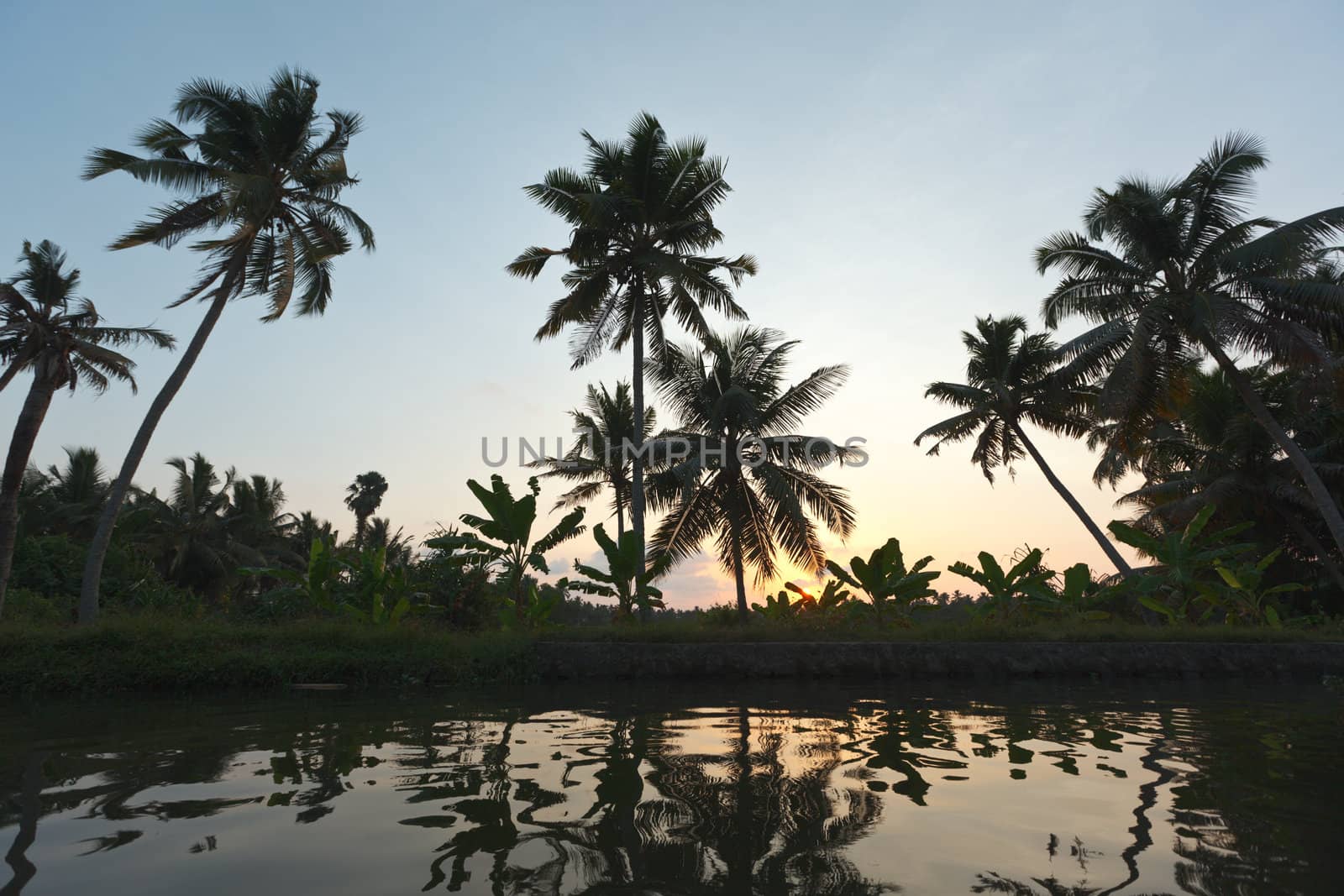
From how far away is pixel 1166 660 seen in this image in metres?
11.7

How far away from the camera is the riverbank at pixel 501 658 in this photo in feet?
33.8

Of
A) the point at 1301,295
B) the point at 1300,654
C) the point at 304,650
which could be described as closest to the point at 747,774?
the point at 304,650

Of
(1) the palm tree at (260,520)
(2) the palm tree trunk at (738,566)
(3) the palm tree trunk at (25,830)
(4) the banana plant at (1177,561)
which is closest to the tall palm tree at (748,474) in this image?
(2) the palm tree trunk at (738,566)

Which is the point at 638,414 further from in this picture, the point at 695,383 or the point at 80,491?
the point at 80,491

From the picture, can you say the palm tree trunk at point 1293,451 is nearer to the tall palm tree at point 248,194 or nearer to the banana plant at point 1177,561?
the banana plant at point 1177,561

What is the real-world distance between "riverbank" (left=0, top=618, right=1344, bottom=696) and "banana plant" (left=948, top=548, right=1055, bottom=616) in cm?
355

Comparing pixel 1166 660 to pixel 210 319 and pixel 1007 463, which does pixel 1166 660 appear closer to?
pixel 1007 463

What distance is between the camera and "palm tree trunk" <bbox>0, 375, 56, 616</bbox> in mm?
15891

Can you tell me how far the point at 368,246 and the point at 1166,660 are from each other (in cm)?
1809

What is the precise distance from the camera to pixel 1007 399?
21859 millimetres

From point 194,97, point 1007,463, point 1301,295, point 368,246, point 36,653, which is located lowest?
point 36,653

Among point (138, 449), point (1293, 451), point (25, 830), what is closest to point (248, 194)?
point (138, 449)

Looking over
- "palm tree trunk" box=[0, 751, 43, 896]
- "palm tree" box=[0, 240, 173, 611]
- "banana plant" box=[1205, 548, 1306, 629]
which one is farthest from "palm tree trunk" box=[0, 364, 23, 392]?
"banana plant" box=[1205, 548, 1306, 629]

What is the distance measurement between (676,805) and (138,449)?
16.3 metres
